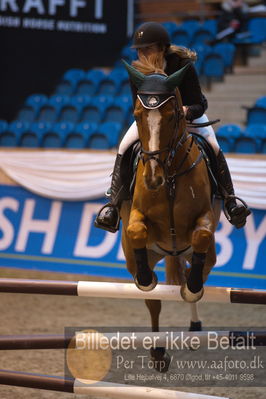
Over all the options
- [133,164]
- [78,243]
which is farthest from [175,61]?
[78,243]

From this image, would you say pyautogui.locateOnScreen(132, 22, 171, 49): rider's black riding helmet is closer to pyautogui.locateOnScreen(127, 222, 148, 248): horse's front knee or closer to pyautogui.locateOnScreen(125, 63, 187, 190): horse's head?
pyautogui.locateOnScreen(125, 63, 187, 190): horse's head

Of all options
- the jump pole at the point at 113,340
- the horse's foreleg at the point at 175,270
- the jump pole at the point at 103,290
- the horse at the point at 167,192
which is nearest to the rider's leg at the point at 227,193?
the horse at the point at 167,192

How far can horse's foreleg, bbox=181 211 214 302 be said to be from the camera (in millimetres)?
3705

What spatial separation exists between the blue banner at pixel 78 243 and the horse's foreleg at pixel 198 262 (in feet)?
11.1

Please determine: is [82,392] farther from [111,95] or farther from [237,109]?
[111,95]

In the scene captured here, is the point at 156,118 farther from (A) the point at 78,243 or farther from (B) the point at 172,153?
(A) the point at 78,243

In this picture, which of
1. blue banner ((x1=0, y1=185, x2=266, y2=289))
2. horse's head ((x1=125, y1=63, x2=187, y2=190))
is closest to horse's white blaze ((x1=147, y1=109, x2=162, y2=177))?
horse's head ((x1=125, y1=63, x2=187, y2=190))

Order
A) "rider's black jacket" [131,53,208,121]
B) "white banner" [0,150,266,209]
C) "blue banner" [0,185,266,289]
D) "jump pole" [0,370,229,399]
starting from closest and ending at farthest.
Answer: "jump pole" [0,370,229,399]
"rider's black jacket" [131,53,208,121]
"blue banner" [0,185,266,289]
"white banner" [0,150,266,209]

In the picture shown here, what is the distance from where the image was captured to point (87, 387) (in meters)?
3.68

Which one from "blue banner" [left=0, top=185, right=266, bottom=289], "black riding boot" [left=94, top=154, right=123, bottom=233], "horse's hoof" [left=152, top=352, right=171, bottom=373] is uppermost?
"black riding boot" [left=94, top=154, right=123, bottom=233]

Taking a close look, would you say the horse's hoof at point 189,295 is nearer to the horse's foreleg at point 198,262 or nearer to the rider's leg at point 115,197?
the horse's foreleg at point 198,262

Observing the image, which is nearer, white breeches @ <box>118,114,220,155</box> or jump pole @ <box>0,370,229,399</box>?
A: jump pole @ <box>0,370,229,399</box>

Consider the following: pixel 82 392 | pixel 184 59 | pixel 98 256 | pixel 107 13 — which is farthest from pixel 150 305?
pixel 107 13

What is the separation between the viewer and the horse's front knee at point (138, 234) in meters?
3.75
